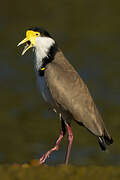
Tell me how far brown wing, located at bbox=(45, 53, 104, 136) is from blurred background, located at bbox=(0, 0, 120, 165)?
5676mm

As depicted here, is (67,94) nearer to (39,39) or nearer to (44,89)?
(44,89)

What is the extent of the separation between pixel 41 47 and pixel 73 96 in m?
0.83

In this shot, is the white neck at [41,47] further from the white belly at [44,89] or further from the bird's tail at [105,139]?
the bird's tail at [105,139]

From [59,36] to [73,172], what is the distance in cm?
1301

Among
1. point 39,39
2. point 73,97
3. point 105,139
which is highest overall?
point 39,39

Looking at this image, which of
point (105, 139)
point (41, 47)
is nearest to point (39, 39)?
point (41, 47)

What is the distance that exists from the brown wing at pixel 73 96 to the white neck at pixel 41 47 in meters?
0.22

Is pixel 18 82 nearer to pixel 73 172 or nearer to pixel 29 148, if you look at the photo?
pixel 29 148

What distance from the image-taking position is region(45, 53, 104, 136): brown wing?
10039 mm

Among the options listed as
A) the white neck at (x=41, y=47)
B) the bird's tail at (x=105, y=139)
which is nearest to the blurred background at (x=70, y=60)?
the bird's tail at (x=105, y=139)

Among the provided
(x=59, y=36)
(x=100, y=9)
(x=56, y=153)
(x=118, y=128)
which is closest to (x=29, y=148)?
(x=56, y=153)

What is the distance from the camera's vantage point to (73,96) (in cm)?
1014

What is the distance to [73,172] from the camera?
785 cm

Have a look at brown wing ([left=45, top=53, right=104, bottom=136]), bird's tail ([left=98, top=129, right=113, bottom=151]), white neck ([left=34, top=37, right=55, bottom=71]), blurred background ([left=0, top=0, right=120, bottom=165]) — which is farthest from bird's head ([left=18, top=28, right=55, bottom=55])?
blurred background ([left=0, top=0, right=120, bottom=165])
